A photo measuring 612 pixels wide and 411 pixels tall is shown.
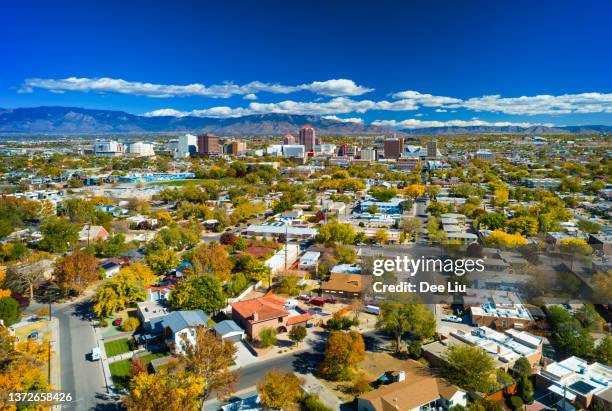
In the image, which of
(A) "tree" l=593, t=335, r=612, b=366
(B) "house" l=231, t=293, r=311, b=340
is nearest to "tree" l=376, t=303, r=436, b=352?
(B) "house" l=231, t=293, r=311, b=340

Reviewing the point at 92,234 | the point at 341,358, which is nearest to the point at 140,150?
the point at 92,234

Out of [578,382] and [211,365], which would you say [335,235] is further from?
[211,365]

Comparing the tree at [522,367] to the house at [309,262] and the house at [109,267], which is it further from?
the house at [109,267]

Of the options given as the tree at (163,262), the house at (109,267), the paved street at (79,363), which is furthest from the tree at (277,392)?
the house at (109,267)

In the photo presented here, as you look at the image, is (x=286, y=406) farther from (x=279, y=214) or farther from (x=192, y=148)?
(x=192, y=148)

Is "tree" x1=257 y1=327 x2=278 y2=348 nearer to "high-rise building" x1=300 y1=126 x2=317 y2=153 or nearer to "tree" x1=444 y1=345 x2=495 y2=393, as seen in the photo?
"tree" x1=444 y1=345 x2=495 y2=393

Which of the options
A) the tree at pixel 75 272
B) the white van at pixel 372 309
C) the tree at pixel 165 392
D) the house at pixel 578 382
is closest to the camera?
the tree at pixel 165 392
